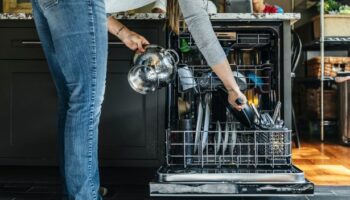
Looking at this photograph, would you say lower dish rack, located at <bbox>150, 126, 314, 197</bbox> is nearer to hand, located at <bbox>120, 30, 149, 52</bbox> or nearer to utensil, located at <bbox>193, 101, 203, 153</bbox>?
utensil, located at <bbox>193, 101, 203, 153</bbox>

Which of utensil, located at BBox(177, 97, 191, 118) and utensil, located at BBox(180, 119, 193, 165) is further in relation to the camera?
utensil, located at BBox(177, 97, 191, 118)

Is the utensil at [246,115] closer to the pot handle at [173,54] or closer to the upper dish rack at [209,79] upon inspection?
the upper dish rack at [209,79]

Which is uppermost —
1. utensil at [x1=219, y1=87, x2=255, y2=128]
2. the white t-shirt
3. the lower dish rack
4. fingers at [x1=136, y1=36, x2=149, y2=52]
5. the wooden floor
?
the white t-shirt

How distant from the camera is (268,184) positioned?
1.48 m

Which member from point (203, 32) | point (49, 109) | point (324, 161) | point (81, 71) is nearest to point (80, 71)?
point (81, 71)

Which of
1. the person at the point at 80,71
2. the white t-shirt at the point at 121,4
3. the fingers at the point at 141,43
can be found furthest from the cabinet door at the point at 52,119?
the person at the point at 80,71

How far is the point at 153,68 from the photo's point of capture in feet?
5.52

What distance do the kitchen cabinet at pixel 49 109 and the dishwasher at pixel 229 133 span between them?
0.59 ft

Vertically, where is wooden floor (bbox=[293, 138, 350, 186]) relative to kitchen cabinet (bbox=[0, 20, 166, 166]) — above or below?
below

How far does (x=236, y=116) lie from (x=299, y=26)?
3.10 metres

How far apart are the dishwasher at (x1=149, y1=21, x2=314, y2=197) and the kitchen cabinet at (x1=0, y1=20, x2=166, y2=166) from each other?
0.18m

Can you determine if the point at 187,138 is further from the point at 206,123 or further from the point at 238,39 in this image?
the point at 238,39

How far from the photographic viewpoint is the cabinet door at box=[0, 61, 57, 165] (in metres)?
2.18

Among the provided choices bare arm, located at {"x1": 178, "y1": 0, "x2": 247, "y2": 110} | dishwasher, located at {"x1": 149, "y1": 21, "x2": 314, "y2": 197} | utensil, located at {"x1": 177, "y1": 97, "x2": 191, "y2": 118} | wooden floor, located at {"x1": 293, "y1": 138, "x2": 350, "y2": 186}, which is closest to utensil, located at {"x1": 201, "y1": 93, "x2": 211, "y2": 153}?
dishwasher, located at {"x1": 149, "y1": 21, "x2": 314, "y2": 197}
